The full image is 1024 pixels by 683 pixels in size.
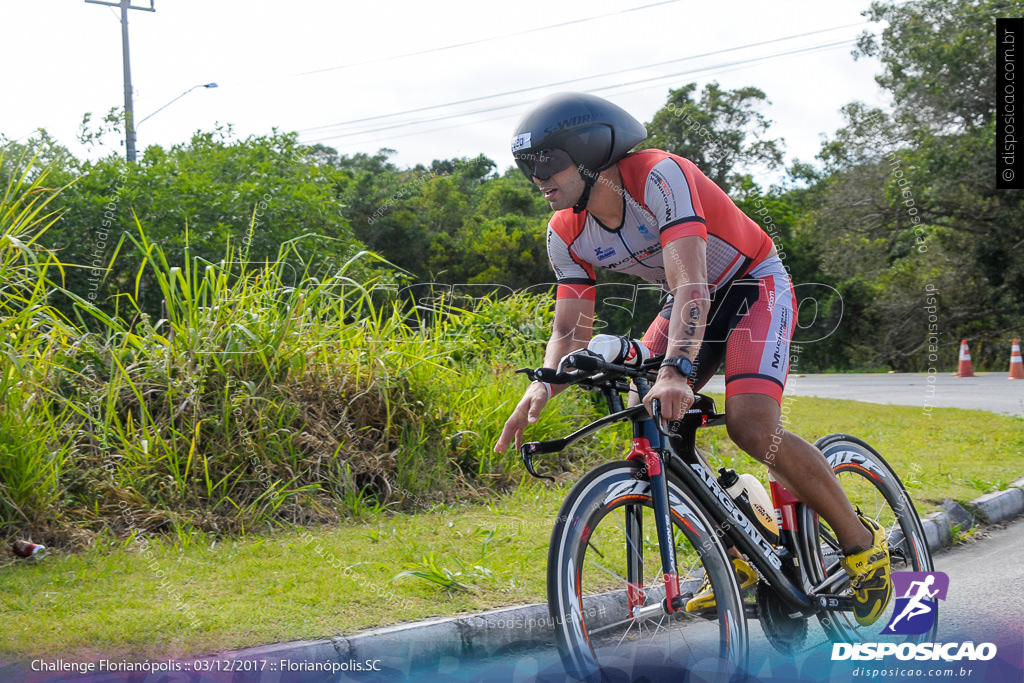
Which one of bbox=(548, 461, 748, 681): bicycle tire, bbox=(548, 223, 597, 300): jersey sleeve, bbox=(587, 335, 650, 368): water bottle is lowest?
bbox=(548, 461, 748, 681): bicycle tire

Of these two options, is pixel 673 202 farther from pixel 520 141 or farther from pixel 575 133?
pixel 520 141

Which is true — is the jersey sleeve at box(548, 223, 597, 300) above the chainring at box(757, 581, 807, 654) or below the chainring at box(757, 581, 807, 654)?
above

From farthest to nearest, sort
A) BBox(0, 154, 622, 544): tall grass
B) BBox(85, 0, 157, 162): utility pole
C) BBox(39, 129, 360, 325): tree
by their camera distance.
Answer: BBox(85, 0, 157, 162): utility pole, BBox(39, 129, 360, 325): tree, BBox(0, 154, 622, 544): tall grass

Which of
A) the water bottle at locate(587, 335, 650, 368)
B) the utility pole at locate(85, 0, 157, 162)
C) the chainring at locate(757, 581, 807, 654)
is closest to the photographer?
the water bottle at locate(587, 335, 650, 368)

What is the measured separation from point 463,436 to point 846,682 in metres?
3.82

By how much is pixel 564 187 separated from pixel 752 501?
1307mm

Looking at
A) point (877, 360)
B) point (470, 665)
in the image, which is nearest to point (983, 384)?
point (877, 360)

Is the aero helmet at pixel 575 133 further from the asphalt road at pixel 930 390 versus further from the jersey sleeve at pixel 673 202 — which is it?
the asphalt road at pixel 930 390

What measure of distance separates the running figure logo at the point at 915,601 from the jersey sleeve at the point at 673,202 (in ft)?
5.48

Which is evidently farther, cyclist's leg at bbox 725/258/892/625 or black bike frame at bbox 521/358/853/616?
cyclist's leg at bbox 725/258/892/625

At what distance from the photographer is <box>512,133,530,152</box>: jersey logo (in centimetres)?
292

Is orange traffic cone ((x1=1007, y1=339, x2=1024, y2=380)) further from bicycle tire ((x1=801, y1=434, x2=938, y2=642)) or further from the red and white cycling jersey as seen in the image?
the red and white cycling jersey

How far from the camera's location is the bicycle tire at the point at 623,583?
2559 mm

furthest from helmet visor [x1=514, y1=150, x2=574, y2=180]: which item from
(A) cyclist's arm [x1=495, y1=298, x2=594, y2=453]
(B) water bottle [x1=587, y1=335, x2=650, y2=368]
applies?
(B) water bottle [x1=587, y1=335, x2=650, y2=368]
